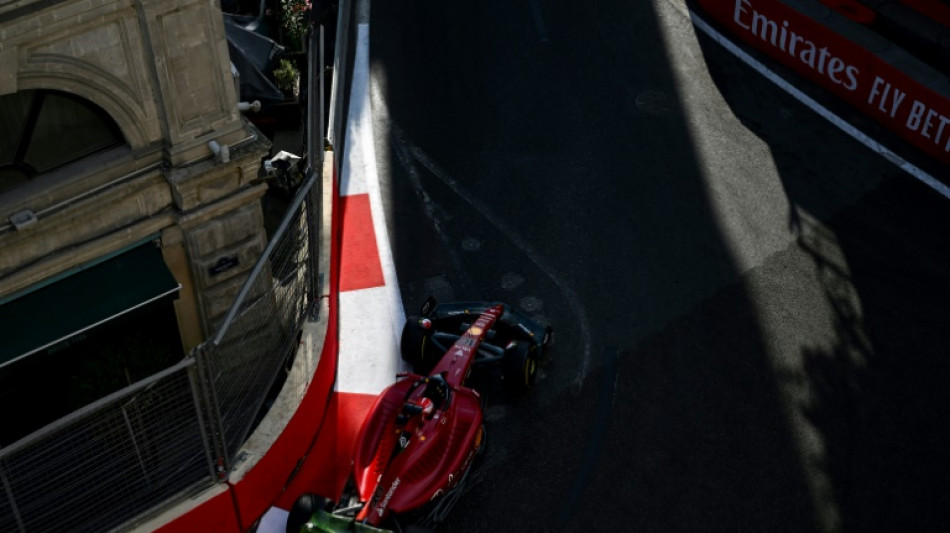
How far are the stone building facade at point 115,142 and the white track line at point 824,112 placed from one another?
30.3 ft

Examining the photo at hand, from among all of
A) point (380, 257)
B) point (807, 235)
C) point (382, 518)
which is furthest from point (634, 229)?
point (382, 518)

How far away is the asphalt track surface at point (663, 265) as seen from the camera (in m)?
12.0

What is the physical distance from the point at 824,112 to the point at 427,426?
8.91m

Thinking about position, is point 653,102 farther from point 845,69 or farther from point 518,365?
point 518,365

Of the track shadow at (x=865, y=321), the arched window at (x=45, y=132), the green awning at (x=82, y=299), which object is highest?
the arched window at (x=45, y=132)

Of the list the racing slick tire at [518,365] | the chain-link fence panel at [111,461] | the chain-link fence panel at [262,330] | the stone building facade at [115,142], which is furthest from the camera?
the racing slick tire at [518,365]

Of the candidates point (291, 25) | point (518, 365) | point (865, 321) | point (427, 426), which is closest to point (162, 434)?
point (427, 426)

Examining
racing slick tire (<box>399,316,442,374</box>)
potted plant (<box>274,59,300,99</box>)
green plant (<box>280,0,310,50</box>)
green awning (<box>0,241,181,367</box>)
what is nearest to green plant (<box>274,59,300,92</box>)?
potted plant (<box>274,59,300,99</box>)

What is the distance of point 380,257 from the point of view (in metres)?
14.6

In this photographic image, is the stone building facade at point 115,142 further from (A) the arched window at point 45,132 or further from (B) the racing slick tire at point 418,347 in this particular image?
(B) the racing slick tire at point 418,347

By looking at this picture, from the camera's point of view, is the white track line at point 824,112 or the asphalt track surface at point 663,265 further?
the white track line at point 824,112

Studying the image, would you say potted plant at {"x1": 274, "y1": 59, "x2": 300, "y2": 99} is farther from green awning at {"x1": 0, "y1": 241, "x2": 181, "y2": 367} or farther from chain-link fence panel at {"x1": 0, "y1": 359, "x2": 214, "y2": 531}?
chain-link fence panel at {"x1": 0, "y1": 359, "x2": 214, "y2": 531}

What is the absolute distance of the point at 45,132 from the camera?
10.4 metres

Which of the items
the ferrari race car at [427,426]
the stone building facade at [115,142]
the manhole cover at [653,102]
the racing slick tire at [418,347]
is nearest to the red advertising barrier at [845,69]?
the manhole cover at [653,102]
